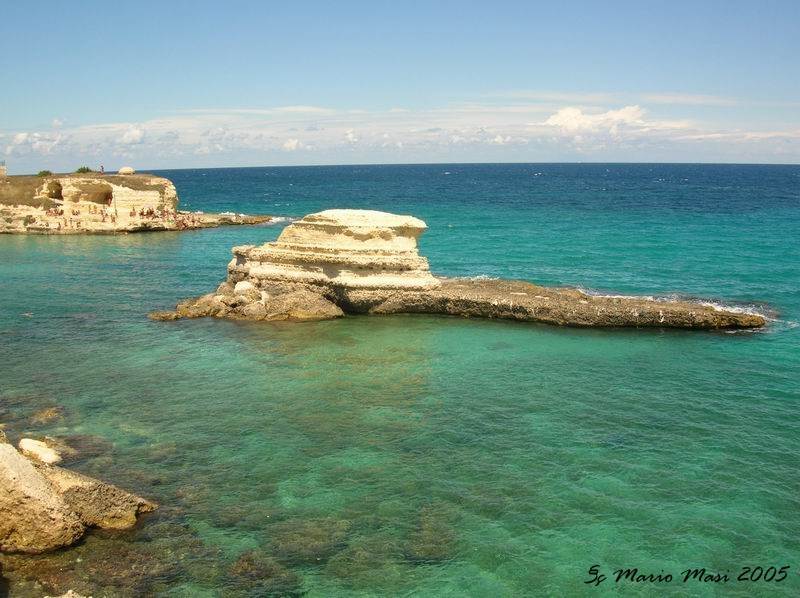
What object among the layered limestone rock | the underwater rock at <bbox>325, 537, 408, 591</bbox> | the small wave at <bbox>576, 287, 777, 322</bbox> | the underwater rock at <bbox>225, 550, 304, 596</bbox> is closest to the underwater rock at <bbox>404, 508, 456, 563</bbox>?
the underwater rock at <bbox>325, 537, 408, 591</bbox>

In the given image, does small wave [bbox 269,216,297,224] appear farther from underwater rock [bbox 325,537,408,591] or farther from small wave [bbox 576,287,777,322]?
underwater rock [bbox 325,537,408,591]

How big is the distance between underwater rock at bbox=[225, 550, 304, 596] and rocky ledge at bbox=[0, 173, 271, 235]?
51.3 meters

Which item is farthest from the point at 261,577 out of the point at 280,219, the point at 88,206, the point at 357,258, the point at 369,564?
the point at 280,219

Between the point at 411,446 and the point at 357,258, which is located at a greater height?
the point at 357,258

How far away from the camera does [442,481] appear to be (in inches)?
508

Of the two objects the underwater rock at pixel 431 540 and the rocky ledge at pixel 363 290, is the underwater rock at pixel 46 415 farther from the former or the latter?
the rocky ledge at pixel 363 290

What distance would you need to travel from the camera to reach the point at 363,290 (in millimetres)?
26062

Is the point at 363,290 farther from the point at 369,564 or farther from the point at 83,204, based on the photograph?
the point at 83,204

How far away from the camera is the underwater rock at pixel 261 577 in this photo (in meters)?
9.76

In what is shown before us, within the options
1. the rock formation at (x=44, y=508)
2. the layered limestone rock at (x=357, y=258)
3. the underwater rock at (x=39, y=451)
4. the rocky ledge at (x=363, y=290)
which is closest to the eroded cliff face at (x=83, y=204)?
the rocky ledge at (x=363, y=290)

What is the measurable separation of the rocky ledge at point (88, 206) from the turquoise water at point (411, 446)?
93.4ft

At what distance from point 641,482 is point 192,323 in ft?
58.3

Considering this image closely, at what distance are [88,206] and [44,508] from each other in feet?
178

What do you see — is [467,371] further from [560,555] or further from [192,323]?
[192,323]
